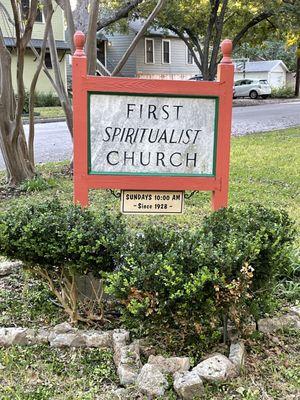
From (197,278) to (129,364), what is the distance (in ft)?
1.95

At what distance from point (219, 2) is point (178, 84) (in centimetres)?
1973

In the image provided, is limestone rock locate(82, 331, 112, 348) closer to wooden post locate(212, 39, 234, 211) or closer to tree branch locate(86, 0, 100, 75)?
wooden post locate(212, 39, 234, 211)

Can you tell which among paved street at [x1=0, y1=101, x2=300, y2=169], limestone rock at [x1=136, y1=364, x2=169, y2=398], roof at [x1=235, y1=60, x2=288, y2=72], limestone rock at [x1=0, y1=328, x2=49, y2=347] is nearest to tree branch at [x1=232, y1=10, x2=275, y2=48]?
paved street at [x1=0, y1=101, x2=300, y2=169]

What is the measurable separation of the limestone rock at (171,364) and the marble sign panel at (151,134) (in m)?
1.30

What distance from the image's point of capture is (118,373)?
261 cm

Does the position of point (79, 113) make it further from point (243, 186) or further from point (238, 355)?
point (243, 186)

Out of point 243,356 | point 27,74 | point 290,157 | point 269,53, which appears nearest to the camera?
point 243,356

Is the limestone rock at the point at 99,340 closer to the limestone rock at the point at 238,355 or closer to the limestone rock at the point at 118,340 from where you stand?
the limestone rock at the point at 118,340

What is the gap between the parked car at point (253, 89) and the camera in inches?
1357

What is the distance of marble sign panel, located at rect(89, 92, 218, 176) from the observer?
3330 mm

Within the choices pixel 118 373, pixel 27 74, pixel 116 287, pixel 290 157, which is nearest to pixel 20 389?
pixel 118 373

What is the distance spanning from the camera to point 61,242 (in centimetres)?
287

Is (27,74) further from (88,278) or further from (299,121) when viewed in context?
(88,278)

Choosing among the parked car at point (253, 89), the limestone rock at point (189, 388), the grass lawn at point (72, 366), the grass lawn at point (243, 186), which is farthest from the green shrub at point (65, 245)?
the parked car at point (253, 89)
